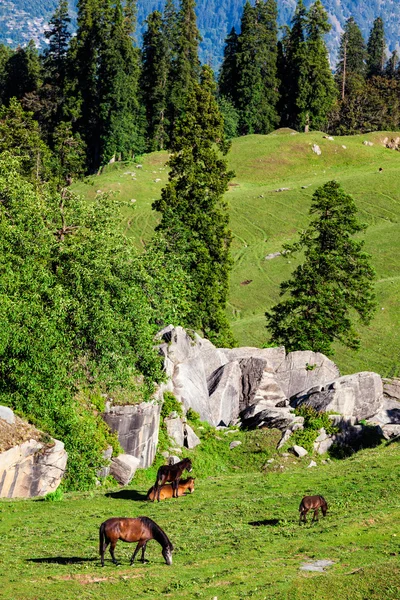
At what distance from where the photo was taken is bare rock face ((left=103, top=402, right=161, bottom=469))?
3616 cm

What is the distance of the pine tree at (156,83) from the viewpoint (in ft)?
432

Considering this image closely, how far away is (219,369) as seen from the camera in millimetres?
47406

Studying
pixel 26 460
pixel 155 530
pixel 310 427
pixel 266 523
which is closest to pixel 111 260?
pixel 26 460

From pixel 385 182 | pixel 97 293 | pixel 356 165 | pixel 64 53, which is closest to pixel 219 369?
pixel 97 293

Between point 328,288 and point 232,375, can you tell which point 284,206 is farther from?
point 232,375

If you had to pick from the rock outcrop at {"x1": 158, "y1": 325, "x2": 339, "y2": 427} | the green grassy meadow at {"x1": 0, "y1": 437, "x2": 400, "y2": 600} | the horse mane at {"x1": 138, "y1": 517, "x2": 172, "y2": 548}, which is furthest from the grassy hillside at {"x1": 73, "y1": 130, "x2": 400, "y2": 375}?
the horse mane at {"x1": 138, "y1": 517, "x2": 172, "y2": 548}

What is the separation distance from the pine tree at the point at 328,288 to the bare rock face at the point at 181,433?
1734 centimetres

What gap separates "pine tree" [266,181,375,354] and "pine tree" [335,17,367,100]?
11388 centimetres

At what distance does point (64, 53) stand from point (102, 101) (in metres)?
27.1

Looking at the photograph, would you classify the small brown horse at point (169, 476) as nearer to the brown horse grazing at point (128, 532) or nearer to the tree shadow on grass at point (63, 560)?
the tree shadow on grass at point (63, 560)

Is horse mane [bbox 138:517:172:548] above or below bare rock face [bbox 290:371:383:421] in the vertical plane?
above

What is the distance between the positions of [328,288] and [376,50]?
156115mm

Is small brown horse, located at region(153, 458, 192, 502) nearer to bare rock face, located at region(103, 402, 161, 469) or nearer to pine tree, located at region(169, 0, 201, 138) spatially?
bare rock face, located at region(103, 402, 161, 469)

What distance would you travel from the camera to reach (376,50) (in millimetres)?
195250
